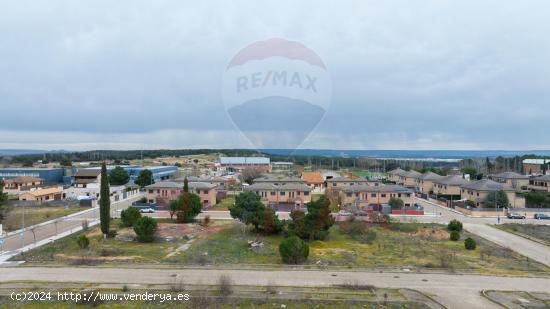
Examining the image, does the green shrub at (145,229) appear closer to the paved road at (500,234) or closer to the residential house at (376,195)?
the residential house at (376,195)

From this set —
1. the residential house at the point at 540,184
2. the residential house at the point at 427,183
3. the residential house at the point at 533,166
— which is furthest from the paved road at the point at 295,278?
the residential house at the point at 533,166

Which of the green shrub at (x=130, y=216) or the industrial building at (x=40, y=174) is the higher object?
the industrial building at (x=40, y=174)

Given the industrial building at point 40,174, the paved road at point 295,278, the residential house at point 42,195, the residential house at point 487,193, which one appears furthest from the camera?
the industrial building at point 40,174

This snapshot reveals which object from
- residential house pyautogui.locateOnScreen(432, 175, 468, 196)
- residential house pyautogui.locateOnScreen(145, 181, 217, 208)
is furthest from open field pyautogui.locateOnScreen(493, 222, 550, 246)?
residential house pyautogui.locateOnScreen(145, 181, 217, 208)

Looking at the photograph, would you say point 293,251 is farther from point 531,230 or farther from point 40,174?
point 40,174

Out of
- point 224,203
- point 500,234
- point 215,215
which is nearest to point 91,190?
point 224,203

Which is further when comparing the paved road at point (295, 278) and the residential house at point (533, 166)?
the residential house at point (533, 166)
